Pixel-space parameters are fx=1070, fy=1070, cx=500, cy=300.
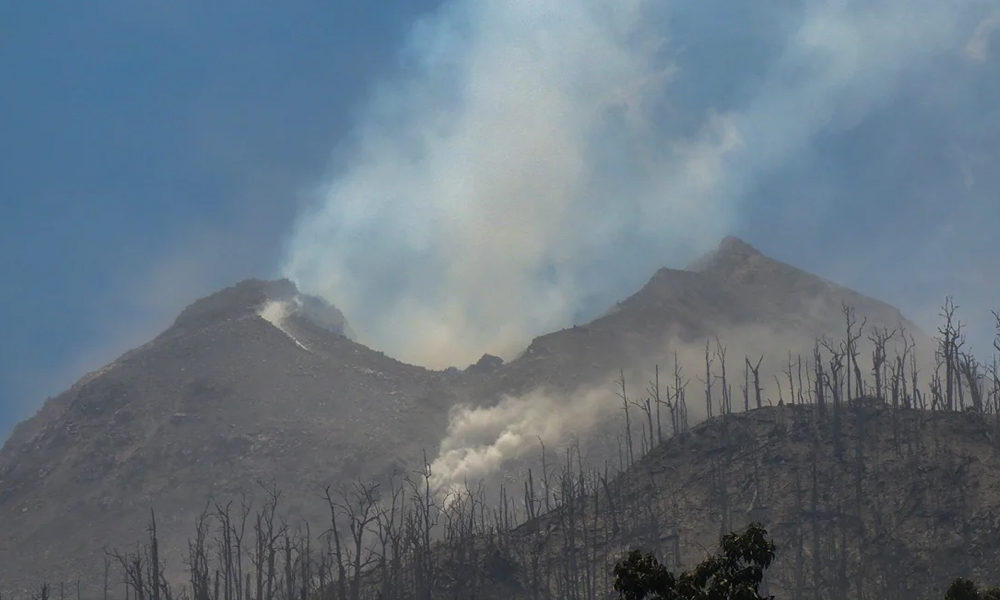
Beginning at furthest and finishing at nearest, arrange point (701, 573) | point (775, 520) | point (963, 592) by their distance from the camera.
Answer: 1. point (775, 520)
2. point (963, 592)
3. point (701, 573)

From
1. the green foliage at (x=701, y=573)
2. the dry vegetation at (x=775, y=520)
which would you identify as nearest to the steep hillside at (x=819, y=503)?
the dry vegetation at (x=775, y=520)

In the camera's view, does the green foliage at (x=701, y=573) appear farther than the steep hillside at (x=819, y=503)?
No

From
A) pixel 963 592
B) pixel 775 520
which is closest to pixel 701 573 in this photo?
pixel 963 592

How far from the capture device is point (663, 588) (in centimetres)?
2266

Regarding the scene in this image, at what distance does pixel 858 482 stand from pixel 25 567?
130494mm

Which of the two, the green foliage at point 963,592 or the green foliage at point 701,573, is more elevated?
the green foliage at point 701,573

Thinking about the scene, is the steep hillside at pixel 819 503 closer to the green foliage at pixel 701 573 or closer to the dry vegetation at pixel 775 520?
the dry vegetation at pixel 775 520


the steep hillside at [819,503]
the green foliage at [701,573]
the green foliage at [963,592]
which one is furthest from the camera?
the steep hillside at [819,503]

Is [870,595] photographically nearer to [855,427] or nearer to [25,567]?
[855,427]

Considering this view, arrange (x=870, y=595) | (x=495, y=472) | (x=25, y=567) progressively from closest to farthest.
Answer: (x=870, y=595)
(x=25, y=567)
(x=495, y=472)

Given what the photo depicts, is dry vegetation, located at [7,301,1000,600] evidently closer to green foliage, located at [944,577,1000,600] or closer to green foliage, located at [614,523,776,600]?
green foliage, located at [944,577,1000,600]

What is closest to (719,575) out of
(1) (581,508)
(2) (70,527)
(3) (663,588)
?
(3) (663,588)

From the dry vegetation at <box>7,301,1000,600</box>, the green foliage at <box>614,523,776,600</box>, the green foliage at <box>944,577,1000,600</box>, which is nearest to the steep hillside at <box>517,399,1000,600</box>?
the dry vegetation at <box>7,301,1000,600</box>

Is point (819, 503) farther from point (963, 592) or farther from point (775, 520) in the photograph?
point (963, 592)
